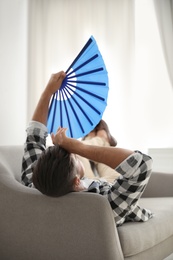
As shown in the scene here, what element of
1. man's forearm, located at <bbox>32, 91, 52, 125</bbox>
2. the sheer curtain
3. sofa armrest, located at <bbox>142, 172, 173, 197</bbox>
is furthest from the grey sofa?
the sheer curtain

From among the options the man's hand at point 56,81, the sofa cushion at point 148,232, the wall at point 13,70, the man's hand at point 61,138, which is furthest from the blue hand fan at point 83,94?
the wall at point 13,70

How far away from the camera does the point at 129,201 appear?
1.71 metres

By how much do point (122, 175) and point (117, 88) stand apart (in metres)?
2.29

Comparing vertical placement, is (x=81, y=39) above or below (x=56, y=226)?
above

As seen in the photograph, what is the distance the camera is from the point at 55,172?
1619 mm

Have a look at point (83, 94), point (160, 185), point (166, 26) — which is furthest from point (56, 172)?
point (166, 26)

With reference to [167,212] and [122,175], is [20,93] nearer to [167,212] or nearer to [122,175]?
[167,212]

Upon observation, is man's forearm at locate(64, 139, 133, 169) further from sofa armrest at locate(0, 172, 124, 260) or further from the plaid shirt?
sofa armrest at locate(0, 172, 124, 260)

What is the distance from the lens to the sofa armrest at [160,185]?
284 centimetres

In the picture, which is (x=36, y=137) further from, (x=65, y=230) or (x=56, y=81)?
(x=65, y=230)

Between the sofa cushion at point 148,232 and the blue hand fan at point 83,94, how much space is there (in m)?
0.49

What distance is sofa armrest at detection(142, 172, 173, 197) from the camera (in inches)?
112

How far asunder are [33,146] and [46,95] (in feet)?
0.84

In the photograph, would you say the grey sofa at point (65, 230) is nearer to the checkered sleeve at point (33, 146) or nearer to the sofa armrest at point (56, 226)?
the sofa armrest at point (56, 226)
